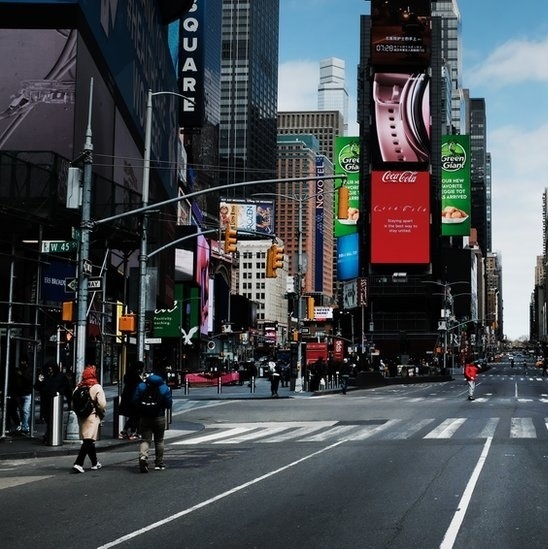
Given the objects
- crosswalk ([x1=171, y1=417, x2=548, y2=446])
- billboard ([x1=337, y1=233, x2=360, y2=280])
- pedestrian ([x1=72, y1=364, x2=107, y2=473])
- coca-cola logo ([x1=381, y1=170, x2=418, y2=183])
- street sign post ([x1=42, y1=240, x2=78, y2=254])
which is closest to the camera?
pedestrian ([x1=72, y1=364, x2=107, y2=473])

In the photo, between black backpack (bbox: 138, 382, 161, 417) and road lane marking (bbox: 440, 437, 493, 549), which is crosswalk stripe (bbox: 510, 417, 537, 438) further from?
black backpack (bbox: 138, 382, 161, 417)

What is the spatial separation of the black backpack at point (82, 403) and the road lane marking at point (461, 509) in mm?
6629

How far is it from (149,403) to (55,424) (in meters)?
5.38

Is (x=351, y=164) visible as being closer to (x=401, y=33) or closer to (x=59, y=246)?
(x=401, y=33)

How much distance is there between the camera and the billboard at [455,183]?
458ft

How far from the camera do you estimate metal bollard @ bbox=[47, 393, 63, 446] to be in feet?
61.7

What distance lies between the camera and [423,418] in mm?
26547

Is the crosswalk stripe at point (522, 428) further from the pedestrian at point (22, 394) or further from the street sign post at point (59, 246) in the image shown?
the pedestrian at point (22, 394)

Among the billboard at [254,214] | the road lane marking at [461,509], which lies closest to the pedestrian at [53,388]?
the road lane marking at [461,509]

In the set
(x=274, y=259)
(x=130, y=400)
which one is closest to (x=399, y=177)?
(x=274, y=259)

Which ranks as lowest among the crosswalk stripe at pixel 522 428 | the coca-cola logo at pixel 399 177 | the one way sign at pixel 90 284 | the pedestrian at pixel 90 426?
the crosswalk stripe at pixel 522 428

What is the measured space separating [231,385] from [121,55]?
2923cm

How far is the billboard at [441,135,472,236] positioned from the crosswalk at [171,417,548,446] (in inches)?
4625

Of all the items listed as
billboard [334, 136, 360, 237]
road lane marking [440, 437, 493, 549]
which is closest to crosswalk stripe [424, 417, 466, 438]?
road lane marking [440, 437, 493, 549]
